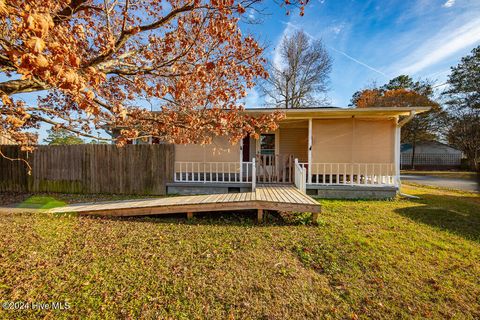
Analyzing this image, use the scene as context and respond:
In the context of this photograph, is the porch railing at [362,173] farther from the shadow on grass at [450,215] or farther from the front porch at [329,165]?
the shadow on grass at [450,215]

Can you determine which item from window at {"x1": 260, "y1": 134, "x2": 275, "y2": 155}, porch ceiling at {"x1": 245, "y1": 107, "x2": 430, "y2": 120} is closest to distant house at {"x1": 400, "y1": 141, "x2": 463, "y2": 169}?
porch ceiling at {"x1": 245, "y1": 107, "x2": 430, "y2": 120}

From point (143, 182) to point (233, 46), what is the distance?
20.3 feet

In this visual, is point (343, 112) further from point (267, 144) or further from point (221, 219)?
point (221, 219)

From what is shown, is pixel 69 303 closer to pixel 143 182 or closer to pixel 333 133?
pixel 143 182

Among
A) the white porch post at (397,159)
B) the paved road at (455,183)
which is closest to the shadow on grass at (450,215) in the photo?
the white porch post at (397,159)

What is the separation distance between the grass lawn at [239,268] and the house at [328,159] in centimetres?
280

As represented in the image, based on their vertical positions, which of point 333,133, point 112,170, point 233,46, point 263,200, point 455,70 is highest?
point 455,70

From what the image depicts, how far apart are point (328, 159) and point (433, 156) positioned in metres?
28.7

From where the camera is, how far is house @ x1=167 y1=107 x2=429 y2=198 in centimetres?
734

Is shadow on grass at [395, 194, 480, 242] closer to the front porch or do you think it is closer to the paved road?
the front porch

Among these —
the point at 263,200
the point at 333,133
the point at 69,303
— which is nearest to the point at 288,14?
the point at 263,200

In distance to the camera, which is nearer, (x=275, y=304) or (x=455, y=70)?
(x=275, y=304)

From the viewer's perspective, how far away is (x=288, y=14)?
9.22ft

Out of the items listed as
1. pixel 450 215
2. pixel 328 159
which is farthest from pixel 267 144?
pixel 450 215
